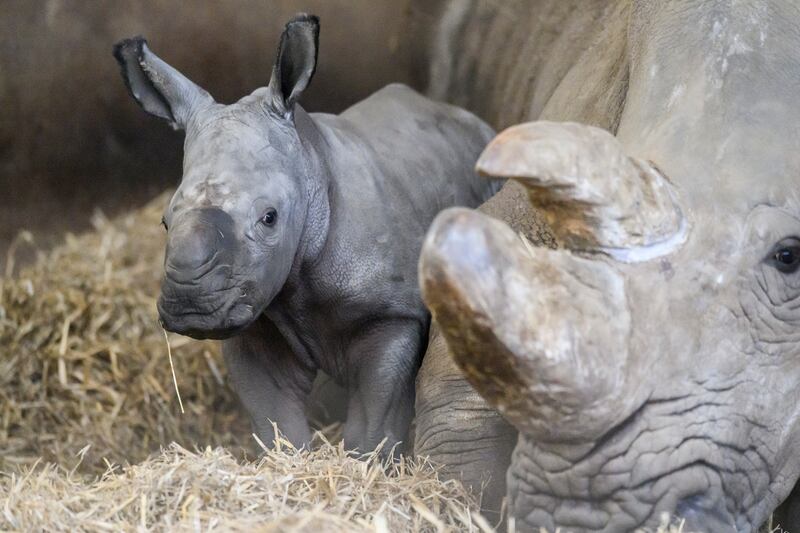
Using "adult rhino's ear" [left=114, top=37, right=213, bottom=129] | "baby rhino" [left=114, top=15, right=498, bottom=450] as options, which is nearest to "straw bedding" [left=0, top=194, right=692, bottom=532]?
"baby rhino" [left=114, top=15, right=498, bottom=450]

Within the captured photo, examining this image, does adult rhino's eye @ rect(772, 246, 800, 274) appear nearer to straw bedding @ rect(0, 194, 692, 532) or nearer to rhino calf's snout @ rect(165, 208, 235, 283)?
straw bedding @ rect(0, 194, 692, 532)

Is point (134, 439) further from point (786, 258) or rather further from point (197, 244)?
point (786, 258)

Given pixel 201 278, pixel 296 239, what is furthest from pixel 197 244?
pixel 296 239

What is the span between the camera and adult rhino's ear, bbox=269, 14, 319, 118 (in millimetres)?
4102

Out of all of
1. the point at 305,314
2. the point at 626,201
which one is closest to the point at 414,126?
the point at 305,314

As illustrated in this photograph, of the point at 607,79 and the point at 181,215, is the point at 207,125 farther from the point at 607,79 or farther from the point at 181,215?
the point at 607,79

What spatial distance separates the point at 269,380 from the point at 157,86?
1061mm

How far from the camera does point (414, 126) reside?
16.3 ft

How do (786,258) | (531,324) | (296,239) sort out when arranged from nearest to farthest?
(531,324) < (786,258) < (296,239)

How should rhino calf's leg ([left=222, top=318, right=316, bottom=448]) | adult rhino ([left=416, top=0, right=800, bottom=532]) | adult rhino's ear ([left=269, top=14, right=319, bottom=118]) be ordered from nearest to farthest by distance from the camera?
adult rhino ([left=416, top=0, right=800, bottom=532]), adult rhino's ear ([left=269, top=14, right=319, bottom=118]), rhino calf's leg ([left=222, top=318, right=316, bottom=448])

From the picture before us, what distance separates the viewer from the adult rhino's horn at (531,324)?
2.47m

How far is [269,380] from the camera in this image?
4453mm

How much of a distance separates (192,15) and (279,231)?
3.01m

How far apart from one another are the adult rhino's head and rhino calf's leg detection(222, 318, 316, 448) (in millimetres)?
476
